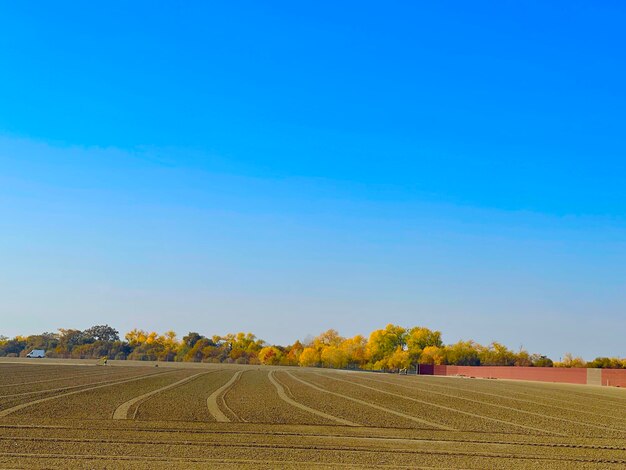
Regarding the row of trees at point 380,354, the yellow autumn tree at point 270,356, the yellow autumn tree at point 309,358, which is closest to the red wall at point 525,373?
the row of trees at point 380,354

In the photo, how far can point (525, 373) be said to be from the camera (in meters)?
83.9

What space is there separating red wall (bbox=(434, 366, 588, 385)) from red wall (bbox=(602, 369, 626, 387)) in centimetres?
32

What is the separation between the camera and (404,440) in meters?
17.2

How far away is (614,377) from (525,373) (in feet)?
64.1

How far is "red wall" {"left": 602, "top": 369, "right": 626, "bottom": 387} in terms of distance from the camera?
209 feet

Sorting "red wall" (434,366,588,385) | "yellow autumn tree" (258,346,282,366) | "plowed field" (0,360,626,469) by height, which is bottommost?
"yellow autumn tree" (258,346,282,366)

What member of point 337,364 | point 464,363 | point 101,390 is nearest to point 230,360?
point 337,364

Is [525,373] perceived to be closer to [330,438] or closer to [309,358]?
[330,438]

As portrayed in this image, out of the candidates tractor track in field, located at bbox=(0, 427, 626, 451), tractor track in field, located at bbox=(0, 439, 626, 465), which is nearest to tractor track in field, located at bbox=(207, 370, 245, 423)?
tractor track in field, located at bbox=(0, 427, 626, 451)

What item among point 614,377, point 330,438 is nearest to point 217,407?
point 330,438

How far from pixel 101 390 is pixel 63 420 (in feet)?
47.5

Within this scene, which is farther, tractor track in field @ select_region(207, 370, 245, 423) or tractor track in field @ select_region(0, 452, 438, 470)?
tractor track in field @ select_region(207, 370, 245, 423)

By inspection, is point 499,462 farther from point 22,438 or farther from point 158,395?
point 158,395

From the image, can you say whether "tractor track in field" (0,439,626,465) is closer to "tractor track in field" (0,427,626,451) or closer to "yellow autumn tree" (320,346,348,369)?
"tractor track in field" (0,427,626,451)
